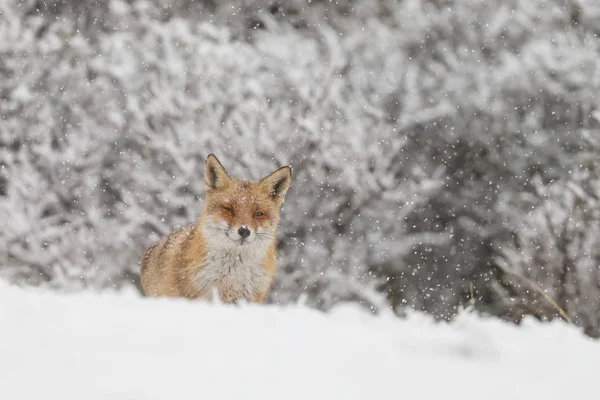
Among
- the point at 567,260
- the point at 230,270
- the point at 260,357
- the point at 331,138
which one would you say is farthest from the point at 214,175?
the point at 331,138

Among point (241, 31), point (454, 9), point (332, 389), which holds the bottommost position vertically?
point (332, 389)

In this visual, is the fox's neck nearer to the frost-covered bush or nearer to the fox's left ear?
the fox's left ear

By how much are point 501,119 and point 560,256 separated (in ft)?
24.2

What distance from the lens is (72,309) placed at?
3193mm

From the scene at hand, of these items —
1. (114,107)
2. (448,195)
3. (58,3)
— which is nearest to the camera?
(114,107)

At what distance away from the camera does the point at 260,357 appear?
Result: 2734 mm

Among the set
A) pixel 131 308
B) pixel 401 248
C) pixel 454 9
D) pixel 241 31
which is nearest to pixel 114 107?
pixel 241 31

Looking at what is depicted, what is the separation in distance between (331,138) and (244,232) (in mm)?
8969

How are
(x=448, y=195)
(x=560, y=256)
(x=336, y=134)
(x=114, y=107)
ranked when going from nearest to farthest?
(x=560, y=256) < (x=336, y=134) < (x=114, y=107) < (x=448, y=195)

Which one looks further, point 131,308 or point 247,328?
point 131,308

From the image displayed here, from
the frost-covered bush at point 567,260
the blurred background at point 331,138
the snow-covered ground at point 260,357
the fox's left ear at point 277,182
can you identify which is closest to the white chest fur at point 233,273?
the fox's left ear at point 277,182

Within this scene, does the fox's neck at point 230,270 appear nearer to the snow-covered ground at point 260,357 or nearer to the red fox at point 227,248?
the red fox at point 227,248

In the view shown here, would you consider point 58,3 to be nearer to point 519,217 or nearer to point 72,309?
point 519,217

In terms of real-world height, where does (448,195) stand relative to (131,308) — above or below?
above
